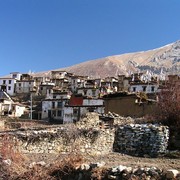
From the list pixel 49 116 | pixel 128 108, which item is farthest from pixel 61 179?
pixel 49 116

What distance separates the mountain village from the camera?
27953mm

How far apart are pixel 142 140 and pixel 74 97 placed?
44857mm

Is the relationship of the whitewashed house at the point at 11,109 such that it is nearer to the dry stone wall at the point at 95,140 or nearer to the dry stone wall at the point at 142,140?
the dry stone wall at the point at 95,140

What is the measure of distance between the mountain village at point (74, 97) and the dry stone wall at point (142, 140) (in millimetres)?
5161

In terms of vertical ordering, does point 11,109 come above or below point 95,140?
below

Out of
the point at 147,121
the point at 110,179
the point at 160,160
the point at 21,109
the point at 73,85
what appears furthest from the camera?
the point at 73,85

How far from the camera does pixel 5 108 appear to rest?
6981cm

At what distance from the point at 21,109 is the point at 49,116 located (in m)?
7.88

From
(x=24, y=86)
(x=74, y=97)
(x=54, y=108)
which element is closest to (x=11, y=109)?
(x=54, y=108)

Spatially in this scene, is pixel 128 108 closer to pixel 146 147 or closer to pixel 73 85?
pixel 146 147

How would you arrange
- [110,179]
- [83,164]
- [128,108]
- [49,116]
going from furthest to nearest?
[49,116], [128,108], [83,164], [110,179]

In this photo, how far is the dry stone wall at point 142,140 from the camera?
573 inches

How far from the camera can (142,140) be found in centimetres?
1503

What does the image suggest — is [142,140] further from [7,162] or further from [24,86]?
[24,86]
